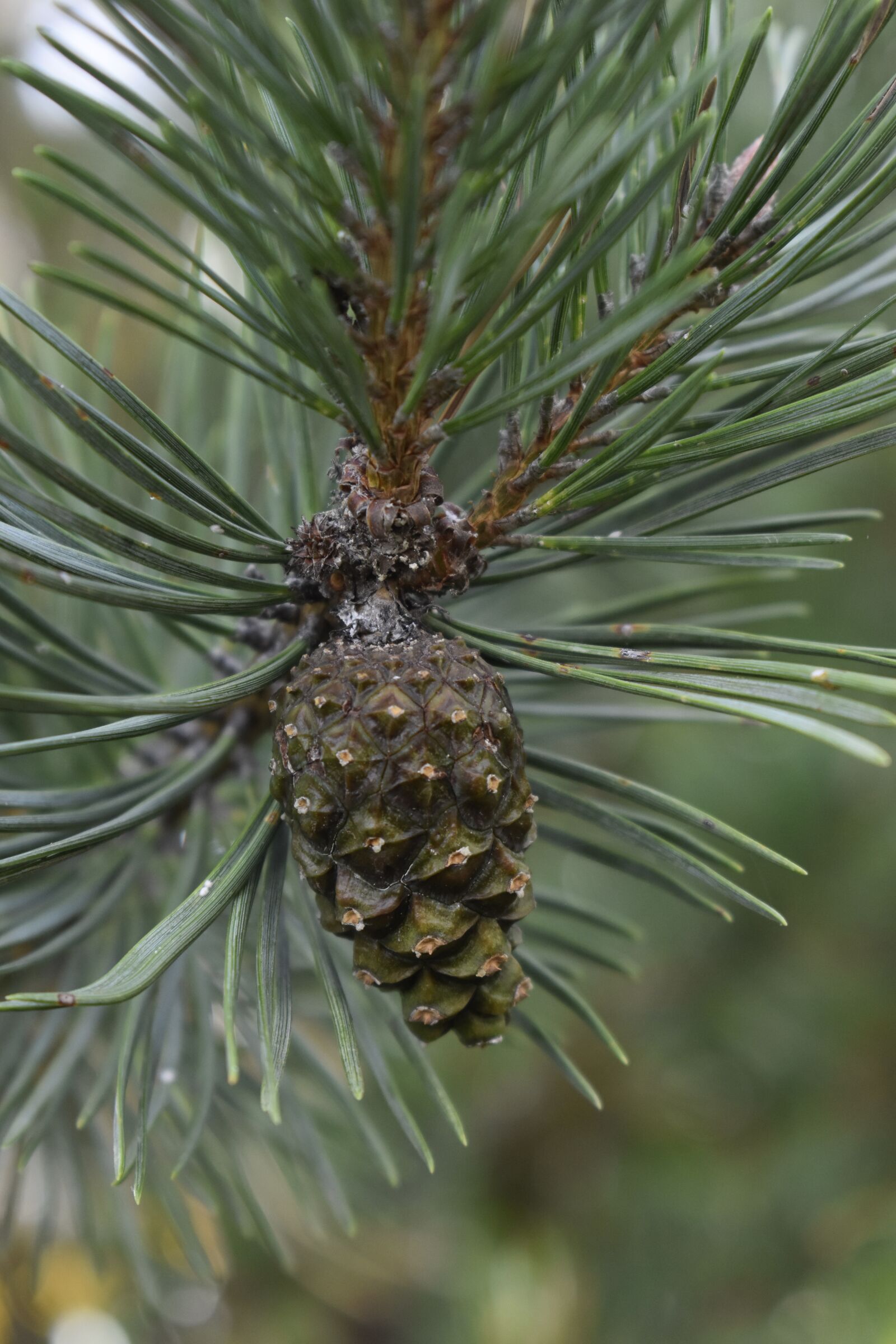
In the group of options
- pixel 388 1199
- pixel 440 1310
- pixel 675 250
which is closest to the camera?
pixel 675 250

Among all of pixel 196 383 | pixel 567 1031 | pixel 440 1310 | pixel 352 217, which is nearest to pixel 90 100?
pixel 352 217

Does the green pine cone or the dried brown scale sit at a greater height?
the dried brown scale

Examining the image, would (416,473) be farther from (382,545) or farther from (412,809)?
(412,809)

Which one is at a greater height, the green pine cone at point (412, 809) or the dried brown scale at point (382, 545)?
the dried brown scale at point (382, 545)

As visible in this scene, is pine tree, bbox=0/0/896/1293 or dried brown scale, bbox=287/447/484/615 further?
dried brown scale, bbox=287/447/484/615

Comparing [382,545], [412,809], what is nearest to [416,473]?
[382,545]

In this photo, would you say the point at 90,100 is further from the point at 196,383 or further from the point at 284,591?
the point at 196,383

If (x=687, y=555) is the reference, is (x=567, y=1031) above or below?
below

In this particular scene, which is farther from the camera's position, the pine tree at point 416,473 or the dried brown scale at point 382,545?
the dried brown scale at point 382,545
